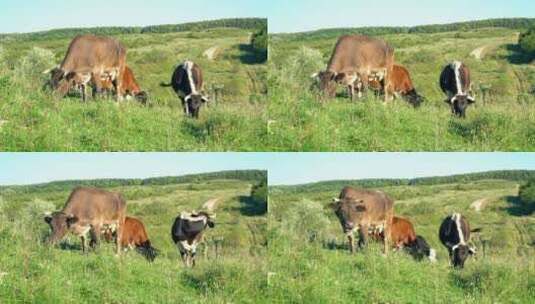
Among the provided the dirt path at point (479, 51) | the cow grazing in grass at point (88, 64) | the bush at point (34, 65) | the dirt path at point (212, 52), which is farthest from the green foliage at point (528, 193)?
the bush at point (34, 65)

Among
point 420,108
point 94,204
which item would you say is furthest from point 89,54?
point 420,108

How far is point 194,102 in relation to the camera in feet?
61.5

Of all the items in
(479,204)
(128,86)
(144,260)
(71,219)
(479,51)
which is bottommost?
(144,260)

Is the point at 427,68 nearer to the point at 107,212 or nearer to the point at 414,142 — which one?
the point at 414,142

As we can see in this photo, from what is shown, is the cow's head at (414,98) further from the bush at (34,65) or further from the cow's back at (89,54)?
the bush at (34,65)

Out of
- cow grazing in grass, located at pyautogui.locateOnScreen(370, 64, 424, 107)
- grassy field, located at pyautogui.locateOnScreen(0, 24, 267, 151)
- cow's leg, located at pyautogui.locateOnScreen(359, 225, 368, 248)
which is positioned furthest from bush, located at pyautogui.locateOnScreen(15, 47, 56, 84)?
cow's leg, located at pyautogui.locateOnScreen(359, 225, 368, 248)

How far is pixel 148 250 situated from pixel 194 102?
2.31m

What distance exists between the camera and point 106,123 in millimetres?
17609

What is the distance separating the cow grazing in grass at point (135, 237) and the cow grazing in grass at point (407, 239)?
10.7 feet

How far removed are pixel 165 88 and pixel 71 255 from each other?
3.24m

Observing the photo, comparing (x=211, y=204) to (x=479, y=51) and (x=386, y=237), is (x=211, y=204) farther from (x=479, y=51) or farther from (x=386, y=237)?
(x=479, y=51)

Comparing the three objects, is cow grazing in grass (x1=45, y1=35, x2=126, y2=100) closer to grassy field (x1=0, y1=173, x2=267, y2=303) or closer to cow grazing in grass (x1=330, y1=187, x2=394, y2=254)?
grassy field (x1=0, y1=173, x2=267, y2=303)

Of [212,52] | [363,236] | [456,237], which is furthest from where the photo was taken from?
[212,52]

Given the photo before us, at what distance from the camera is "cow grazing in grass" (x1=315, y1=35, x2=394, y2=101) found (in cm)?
1838
